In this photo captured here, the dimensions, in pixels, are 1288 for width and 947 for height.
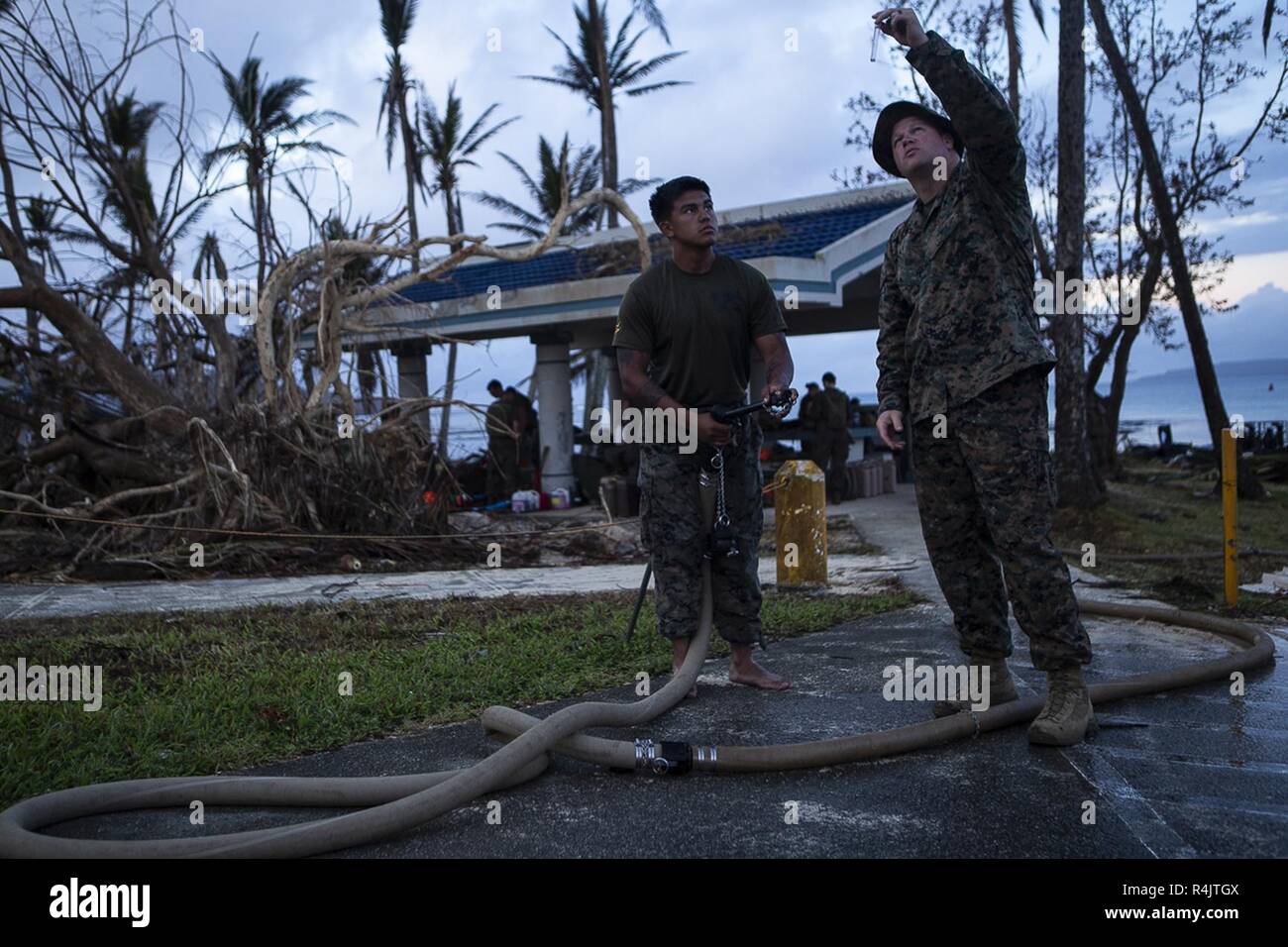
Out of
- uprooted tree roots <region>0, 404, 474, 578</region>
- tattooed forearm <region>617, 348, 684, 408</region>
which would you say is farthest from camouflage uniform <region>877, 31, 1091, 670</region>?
uprooted tree roots <region>0, 404, 474, 578</region>

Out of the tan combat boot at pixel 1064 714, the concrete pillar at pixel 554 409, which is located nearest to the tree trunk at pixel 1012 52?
the concrete pillar at pixel 554 409

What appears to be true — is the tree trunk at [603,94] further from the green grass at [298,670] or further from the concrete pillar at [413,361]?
the green grass at [298,670]

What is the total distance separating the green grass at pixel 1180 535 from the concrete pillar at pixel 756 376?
3460 mm

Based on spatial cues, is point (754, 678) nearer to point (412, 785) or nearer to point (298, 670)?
point (412, 785)

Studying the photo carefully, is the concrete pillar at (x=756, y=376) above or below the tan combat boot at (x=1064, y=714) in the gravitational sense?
above

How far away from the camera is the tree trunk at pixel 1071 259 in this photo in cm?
1274

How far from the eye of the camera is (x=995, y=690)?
Answer: 409 cm

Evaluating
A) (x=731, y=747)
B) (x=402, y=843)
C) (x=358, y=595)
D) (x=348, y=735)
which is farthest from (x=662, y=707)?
(x=358, y=595)

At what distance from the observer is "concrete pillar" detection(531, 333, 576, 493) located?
1747 centimetres

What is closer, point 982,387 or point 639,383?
point 982,387

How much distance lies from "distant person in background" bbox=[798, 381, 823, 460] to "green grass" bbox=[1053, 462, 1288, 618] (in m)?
4.24

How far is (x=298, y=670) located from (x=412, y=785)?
2.09 m

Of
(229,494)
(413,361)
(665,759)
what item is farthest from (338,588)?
(413,361)
